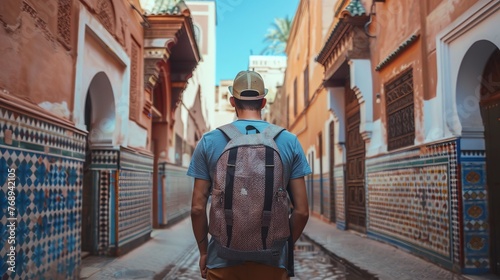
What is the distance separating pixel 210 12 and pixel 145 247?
82.7 ft

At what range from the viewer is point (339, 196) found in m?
11.8

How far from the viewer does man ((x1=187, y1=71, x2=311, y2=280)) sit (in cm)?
188

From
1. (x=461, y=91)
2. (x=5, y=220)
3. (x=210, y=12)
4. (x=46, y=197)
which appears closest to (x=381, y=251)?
(x=461, y=91)

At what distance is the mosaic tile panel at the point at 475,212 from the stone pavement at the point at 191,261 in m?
0.19

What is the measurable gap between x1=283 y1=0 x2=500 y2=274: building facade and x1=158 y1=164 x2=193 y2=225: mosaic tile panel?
14.3 ft

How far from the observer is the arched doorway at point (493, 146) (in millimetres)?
5258

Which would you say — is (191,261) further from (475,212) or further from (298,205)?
(298,205)

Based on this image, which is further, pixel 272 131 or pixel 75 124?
pixel 75 124

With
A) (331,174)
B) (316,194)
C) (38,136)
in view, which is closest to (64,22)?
(38,136)

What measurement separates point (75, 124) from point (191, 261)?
9.65 ft

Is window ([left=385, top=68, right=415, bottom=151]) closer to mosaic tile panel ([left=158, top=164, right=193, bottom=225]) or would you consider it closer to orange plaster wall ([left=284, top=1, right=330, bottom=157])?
orange plaster wall ([left=284, top=1, right=330, bottom=157])

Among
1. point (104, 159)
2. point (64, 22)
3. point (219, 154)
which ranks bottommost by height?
point (219, 154)

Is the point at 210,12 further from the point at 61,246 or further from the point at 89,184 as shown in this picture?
the point at 61,246

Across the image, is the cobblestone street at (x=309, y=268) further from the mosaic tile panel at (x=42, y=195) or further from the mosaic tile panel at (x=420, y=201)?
the mosaic tile panel at (x=42, y=195)
